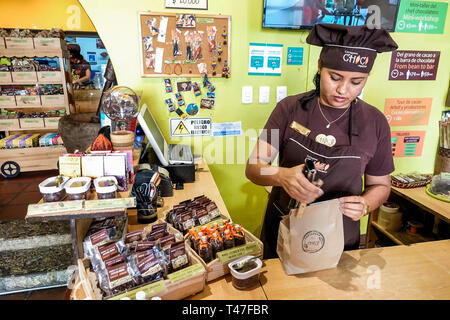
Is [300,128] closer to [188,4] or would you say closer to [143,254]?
[143,254]

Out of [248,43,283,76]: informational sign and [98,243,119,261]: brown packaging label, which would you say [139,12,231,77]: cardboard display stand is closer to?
[248,43,283,76]: informational sign

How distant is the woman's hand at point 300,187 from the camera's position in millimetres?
1190

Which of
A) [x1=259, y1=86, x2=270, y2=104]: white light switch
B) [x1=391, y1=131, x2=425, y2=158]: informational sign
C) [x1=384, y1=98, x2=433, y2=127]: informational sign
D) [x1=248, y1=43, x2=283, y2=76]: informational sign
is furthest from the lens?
[x1=391, y1=131, x2=425, y2=158]: informational sign

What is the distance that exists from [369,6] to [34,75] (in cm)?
453

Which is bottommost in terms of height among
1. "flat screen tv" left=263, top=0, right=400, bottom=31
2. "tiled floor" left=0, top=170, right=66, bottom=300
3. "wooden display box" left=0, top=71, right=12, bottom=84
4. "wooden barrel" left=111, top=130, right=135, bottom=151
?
"tiled floor" left=0, top=170, right=66, bottom=300

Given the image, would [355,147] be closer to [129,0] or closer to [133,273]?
[133,273]

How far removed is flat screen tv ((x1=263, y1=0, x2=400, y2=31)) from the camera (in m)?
2.47

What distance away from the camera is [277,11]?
2480mm

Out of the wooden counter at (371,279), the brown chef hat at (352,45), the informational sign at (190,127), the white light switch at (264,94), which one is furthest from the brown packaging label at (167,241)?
the white light switch at (264,94)

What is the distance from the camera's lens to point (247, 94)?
2.71m

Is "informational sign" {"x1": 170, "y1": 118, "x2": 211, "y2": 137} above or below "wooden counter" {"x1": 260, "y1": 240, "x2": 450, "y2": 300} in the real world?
above

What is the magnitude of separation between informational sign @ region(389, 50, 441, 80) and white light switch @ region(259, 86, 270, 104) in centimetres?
124

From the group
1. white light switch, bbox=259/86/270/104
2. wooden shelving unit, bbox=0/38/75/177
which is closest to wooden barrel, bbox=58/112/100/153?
wooden shelving unit, bbox=0/38/75/177

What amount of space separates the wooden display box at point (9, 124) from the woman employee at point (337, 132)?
4544 millimetres
